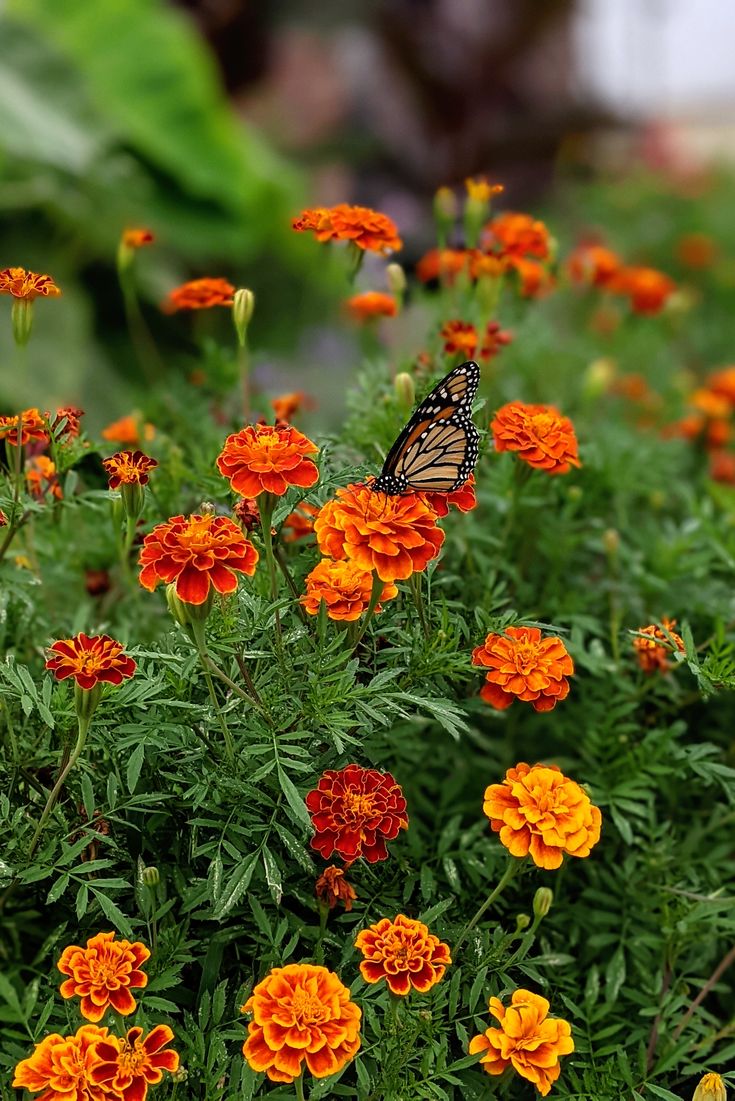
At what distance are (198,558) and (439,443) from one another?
0.80 ft

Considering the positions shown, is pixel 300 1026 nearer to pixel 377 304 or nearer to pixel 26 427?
pixel 26 427

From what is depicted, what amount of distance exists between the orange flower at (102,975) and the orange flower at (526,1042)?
0.21 meters

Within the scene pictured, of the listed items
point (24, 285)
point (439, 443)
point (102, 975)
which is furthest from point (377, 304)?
point (102, 975)

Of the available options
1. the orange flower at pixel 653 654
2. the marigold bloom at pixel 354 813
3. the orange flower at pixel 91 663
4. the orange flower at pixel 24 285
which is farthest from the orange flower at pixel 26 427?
the orange flower at pixel 653 654

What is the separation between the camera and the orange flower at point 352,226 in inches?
34.4

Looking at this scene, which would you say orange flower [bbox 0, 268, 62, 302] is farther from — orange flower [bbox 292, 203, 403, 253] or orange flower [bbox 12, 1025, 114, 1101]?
orange flower [bbox 12, 1025, 114, 1101]

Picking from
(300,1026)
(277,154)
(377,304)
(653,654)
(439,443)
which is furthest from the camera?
(277,154)

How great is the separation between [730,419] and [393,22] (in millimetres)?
2963

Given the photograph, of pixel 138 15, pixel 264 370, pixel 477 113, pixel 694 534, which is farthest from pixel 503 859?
pixel 477 113

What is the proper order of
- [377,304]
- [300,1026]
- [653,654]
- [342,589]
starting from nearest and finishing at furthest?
[300,1026], [342,589], [653,654], [377,304]

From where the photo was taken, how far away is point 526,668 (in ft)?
2.42

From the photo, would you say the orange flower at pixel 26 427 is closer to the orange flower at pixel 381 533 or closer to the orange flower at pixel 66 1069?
the orange flower at pixel 381 533

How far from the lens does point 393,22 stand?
Result: 4137 millimetres

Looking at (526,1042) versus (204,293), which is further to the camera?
(204,293)
